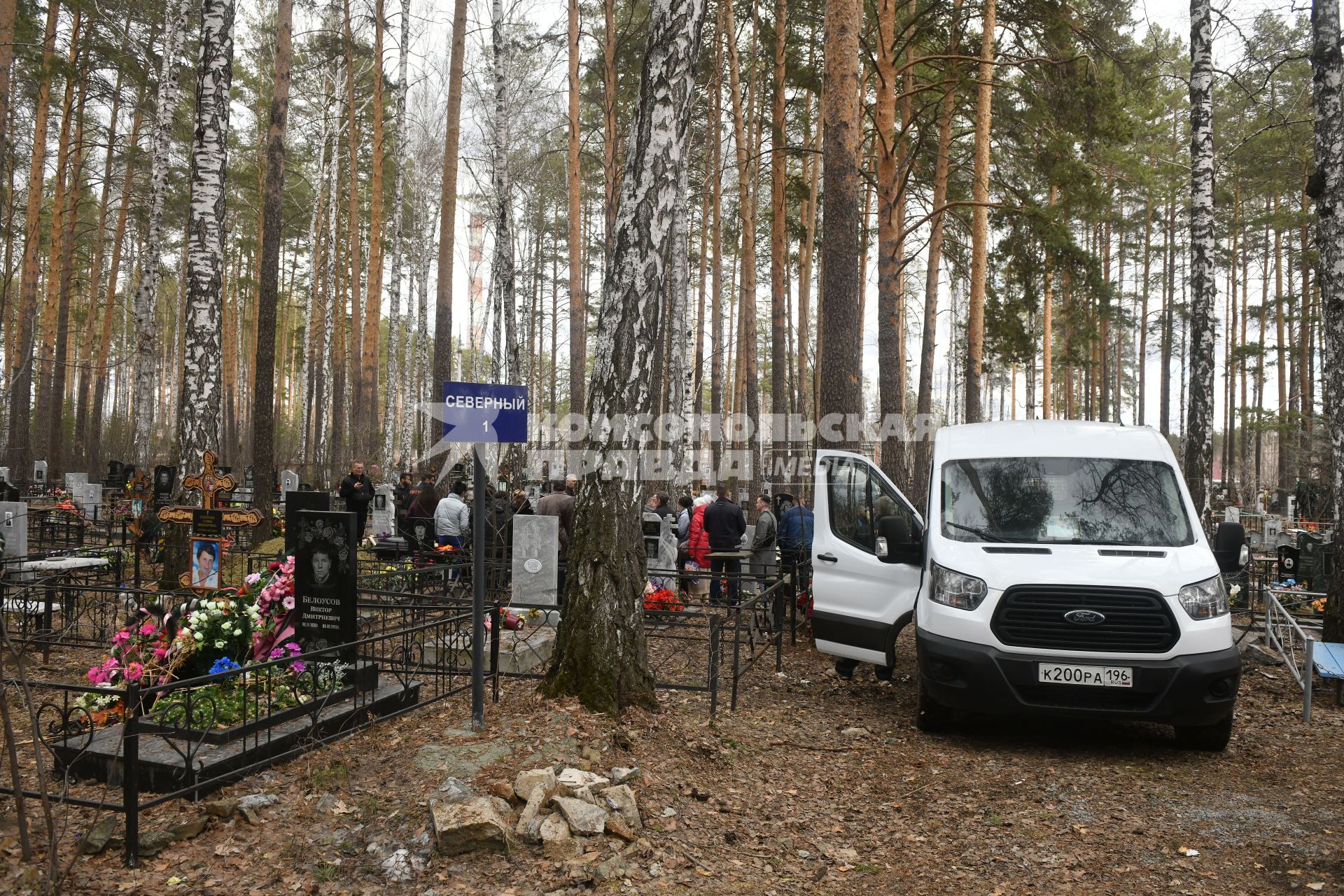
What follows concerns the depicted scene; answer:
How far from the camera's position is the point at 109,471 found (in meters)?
26.4

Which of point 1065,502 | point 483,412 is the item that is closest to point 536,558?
point 483,412

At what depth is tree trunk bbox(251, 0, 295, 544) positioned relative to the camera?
14.1 meters

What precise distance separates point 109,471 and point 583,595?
25.6 m

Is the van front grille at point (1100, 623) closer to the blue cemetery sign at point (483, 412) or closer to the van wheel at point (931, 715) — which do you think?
the van wheel at point (931, 715)

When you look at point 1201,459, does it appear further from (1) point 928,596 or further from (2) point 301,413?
(2) point 301,413

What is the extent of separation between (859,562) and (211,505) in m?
7.15

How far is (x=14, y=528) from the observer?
12.0 m

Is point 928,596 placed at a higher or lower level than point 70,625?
higher

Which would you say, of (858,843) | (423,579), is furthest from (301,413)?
(858,843)

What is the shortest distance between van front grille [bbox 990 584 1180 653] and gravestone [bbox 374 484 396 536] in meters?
15.4

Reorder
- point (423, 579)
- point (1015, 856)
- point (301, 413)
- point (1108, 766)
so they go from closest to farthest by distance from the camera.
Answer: point (1015, 856) → point (1108, 766) → point (423, 579) → point (301, 413)

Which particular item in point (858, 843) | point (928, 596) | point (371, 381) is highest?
point (371, 381)

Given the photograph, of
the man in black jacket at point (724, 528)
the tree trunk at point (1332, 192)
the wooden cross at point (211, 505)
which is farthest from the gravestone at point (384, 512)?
the tree trunk at point (1332, 192)

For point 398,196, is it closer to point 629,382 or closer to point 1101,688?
point 629,382
